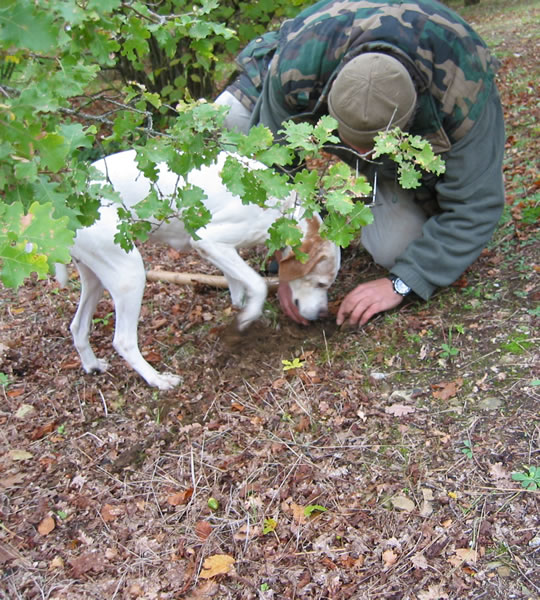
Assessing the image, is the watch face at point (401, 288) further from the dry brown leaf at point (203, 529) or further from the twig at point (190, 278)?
the dry brown leaf at point (203, 529)

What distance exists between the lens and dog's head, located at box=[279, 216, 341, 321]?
142 inches

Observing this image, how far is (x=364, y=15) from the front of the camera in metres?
3.32

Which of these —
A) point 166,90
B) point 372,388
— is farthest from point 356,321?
point 166,90

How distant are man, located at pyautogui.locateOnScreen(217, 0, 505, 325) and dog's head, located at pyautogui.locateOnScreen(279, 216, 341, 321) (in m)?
0.11

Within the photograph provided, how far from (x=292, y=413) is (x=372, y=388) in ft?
1.50

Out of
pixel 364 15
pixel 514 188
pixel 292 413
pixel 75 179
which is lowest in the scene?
pixel 292 413

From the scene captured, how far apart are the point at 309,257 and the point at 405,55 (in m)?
1.28

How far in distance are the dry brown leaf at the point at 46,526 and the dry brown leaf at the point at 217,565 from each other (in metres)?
0.79

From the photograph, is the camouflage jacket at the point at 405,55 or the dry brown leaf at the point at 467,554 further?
the camouflage jacket at the point at 405,55

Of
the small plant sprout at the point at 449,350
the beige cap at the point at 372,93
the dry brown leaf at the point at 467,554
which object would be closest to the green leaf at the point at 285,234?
the beige cap at the point at 372,93

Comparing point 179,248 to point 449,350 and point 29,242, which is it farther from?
point 29,242

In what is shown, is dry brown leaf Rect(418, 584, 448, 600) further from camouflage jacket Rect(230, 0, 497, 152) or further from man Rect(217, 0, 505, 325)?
camouflage jacket Rect(230, 0, 497, 152)

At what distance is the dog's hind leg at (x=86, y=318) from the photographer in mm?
3650

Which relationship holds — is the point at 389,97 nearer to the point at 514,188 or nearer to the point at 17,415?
the point at 514,188
